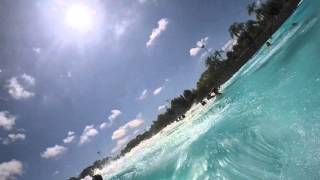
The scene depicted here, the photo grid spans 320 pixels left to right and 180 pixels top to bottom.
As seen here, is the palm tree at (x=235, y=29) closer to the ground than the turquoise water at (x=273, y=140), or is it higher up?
higher up

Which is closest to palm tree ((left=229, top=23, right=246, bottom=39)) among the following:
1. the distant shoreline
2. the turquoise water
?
the distant shoreline

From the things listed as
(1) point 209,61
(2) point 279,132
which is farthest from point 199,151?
(1) point 209,61

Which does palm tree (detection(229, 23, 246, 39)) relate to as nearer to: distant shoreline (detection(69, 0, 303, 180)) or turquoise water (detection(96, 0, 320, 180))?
distant shoreline (detection(69, 0, 303, 180))

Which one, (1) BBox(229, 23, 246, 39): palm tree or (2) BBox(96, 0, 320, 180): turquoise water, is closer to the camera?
(2) BBox(96, 0, 320, 180): turquoise water

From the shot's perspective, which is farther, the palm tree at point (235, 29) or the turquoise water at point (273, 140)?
the palm tree at point (235, 29)

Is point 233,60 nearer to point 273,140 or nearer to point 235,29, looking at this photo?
point 235,29

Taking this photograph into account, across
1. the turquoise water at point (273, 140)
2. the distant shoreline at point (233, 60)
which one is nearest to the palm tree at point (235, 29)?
the distant shoreline at point (233, 60)

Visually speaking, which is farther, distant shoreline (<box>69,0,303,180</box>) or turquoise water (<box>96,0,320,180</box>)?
distant shoreline (<box>69,0,303,180</box>)

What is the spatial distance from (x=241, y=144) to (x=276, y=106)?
2.23 m

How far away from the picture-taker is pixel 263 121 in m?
13.4

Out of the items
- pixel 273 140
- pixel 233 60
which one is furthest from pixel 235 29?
pixel 273 140

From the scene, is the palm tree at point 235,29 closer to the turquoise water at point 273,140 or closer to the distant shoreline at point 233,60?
the distant shoreline at point 233,60

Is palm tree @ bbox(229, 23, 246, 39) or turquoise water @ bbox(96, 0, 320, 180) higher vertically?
palm tree @ bbox(229, 23, 246, 39)

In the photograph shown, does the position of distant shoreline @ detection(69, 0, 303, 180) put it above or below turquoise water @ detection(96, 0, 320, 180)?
above
